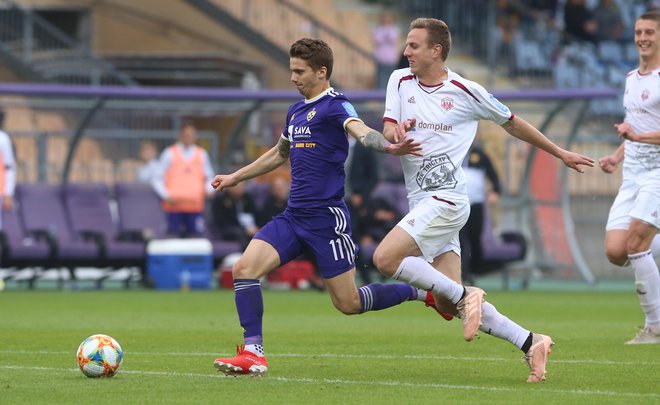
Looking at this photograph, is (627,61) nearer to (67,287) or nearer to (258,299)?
(67,287)

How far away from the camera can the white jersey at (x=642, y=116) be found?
1134cm

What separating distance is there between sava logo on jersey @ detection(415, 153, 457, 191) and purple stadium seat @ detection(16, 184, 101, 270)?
11.8 metres

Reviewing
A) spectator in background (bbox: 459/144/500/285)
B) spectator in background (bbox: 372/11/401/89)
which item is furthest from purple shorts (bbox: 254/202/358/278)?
spectator in background (bbox: 372/11/401/89)

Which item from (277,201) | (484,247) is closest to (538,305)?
(484,247)

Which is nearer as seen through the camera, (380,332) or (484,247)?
(380,332)

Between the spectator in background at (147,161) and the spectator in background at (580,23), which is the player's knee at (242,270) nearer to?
the spectator in background at (147,161)

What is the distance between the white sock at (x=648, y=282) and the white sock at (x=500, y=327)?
2.92 m

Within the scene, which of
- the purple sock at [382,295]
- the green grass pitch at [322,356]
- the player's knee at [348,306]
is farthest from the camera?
the purple sock at [382,295]

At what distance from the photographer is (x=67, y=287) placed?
2180 cm

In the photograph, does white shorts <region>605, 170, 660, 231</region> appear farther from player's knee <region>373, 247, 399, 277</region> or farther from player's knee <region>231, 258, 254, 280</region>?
player's knee <region>231, 258, 254, 280</region>

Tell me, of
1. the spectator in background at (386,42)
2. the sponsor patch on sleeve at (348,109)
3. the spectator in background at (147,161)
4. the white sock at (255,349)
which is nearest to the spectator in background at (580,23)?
the spectator in background at (386,42)

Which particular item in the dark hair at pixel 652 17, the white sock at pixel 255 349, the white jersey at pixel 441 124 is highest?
the dark hair at pixel 652 17

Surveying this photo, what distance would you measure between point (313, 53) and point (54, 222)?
1247cm

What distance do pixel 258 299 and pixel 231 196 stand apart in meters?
12.4
